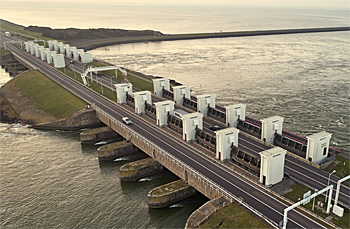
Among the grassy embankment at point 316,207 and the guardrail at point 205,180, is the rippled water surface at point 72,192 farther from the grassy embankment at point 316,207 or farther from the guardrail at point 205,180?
the grassy embankment at point 316,207

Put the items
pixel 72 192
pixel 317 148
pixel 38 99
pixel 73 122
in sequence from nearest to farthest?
pixel 317 148
pixel 72 192
pixel 73 122
pixel 38 99

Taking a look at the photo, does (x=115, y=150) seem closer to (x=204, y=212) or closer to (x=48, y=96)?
(x=204, y=212)

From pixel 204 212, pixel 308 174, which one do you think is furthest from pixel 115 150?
pixel 308 174

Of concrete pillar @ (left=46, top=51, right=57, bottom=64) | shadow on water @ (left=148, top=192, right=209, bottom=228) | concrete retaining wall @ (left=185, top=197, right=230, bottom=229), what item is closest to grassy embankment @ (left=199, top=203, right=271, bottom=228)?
concrete retaining wall @ (left=185, top=197, right=230, bottom=229)

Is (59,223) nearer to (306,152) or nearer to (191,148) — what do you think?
(191,148)

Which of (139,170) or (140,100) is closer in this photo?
(139,170)

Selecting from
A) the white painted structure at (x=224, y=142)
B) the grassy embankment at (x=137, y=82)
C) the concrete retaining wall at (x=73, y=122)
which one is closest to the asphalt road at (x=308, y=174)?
the white painted structure at (x=224, y=142)
